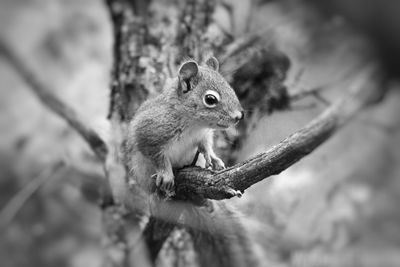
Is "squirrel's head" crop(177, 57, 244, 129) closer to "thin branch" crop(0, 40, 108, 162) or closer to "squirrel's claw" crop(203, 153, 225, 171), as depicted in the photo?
"squirrel's claw" crop(203, 153, 225, 171)

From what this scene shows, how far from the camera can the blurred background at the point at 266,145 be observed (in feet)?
2.60

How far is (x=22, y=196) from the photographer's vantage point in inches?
40.7

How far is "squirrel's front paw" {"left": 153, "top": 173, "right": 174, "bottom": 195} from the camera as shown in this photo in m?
0.78

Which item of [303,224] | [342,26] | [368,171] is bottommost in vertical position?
[303,224]

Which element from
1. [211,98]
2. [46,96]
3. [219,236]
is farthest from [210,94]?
[46,96]

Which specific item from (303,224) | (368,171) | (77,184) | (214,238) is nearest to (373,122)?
(368,171)

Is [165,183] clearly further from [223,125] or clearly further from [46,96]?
[46,96]

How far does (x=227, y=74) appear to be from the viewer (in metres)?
0.72

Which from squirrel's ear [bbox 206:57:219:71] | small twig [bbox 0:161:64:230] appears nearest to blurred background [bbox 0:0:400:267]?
small twig [bbox 0:161:64:230]

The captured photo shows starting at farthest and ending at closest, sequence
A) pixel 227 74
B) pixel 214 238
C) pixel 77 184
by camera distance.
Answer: pixel 77 184 → pixel 214 238 → pixel 227 74

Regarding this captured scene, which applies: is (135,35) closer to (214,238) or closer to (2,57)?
(2,57)

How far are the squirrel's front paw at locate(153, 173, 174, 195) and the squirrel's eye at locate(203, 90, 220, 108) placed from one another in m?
0.15

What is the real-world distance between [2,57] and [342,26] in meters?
0.74

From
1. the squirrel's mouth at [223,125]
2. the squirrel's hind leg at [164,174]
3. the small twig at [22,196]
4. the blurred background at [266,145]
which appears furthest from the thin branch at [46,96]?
the squirrel's mouth at [223,125]
